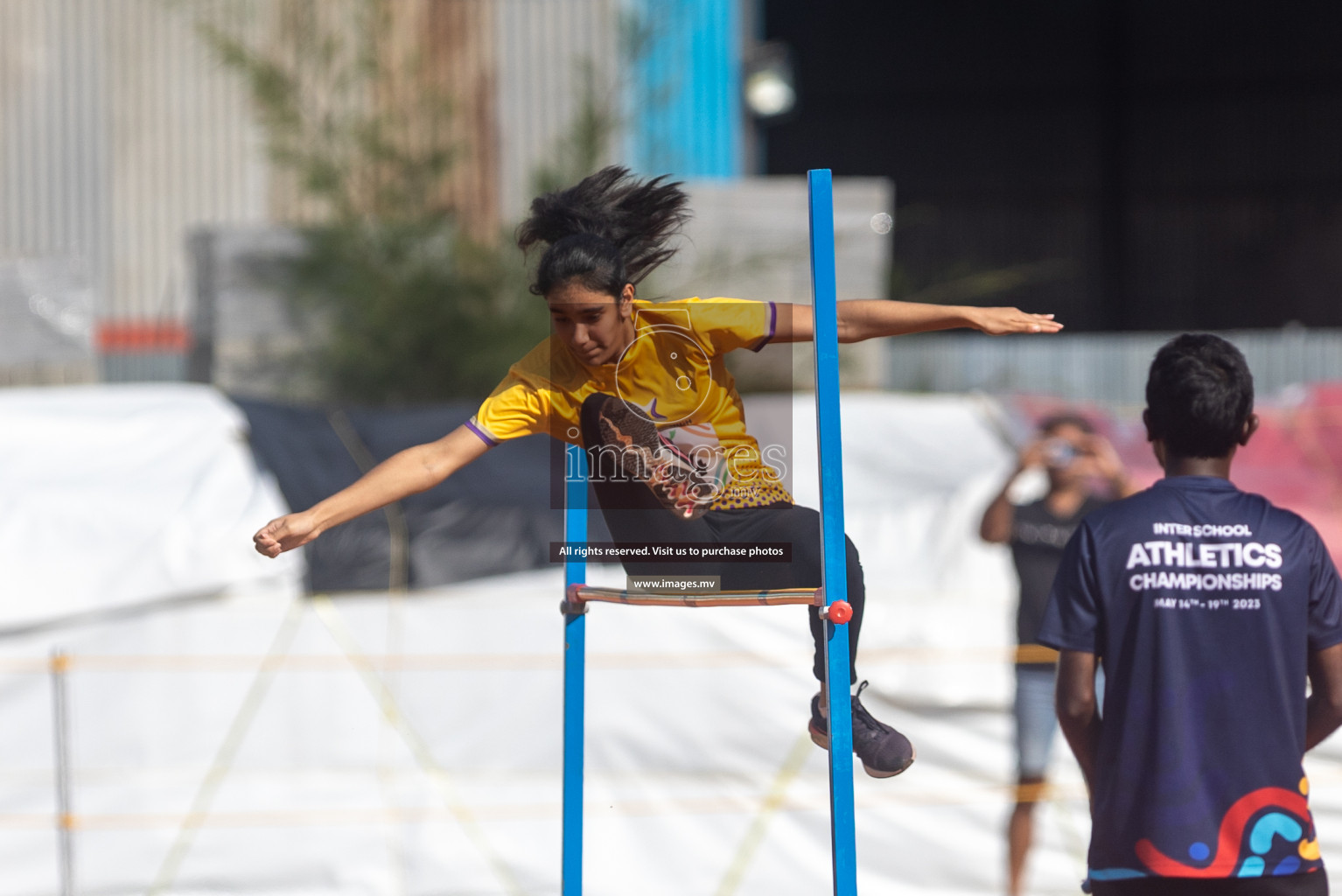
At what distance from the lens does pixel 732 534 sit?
6.45 ft

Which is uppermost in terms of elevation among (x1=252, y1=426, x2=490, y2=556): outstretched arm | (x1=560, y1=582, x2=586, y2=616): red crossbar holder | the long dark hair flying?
the long dark hair flying

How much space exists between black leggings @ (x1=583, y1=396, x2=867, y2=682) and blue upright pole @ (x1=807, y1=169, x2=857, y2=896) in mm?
86

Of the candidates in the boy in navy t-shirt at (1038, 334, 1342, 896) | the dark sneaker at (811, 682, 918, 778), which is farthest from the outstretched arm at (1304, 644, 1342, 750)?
the dark sneaker at (811, 682, 918, 778)

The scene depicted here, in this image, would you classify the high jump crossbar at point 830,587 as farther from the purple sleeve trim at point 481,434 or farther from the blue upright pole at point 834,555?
the purple sleeve trim at point 481,434

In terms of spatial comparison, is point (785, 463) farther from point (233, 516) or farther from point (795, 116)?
point (795, 116)

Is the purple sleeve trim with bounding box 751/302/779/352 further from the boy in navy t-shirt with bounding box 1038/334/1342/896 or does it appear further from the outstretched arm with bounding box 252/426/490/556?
the boy in navy t-shirt with bounding box 1038/334/1342/896

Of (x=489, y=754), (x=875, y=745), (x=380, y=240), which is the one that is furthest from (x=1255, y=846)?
(x=380, y=240)

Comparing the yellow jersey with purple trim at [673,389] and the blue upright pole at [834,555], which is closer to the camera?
the blue upright pole at [834,555]

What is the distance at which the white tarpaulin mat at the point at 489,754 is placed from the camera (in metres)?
4.32

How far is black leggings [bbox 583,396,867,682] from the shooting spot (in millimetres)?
1948

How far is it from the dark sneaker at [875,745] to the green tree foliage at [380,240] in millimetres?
4839

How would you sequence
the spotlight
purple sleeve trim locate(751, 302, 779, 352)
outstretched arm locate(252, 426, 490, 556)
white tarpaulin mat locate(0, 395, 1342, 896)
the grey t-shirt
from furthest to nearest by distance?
1. the spotlight
2. white tarpaulin mat locate(0, 395, 1342, 896)
3. the grey t-shirt
4. purple sleeve trim locate(751, 302, 779, 352)
5. outstretched arm locate(252, 426, 490, 556)

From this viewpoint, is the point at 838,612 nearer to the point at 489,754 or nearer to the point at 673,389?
the point at 673,389

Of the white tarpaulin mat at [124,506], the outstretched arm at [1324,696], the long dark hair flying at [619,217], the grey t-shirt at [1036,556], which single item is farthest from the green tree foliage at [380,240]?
the outstretched arm at [1324,696]
